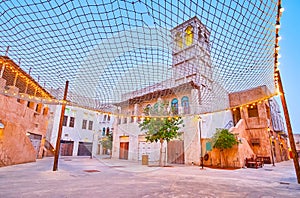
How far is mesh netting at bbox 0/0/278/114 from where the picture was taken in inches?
146

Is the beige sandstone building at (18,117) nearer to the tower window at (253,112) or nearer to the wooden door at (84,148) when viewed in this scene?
the wooden door at (84,148)

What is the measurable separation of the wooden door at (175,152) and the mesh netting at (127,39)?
25.3ft

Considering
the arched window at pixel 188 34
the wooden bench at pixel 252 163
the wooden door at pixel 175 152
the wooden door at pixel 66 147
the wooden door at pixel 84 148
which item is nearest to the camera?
the arched window at pixel 188 34

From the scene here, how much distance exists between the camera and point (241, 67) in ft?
18.0

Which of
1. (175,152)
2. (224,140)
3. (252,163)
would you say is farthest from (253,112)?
(175,152)

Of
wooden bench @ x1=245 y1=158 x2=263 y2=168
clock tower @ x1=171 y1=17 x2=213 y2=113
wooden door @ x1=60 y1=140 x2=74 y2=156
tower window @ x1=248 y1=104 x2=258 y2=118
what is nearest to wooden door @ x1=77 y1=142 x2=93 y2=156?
wooden door @ x1=60 y1=140 x2=74 y2=156

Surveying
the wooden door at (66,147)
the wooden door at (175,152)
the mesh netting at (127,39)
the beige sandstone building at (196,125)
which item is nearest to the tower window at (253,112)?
the beige sandstone building at (196,125)

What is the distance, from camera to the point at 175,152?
533 inches

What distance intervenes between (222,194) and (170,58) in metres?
4.25

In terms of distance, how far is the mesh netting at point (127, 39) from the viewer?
3713 millimetres

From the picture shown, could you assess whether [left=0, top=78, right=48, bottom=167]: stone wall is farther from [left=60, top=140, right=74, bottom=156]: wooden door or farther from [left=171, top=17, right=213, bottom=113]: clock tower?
[left=171, top=17, right=213, bottom=113]: clock tower

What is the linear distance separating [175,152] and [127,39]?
432 inches

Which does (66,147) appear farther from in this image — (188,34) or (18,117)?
(188,34)

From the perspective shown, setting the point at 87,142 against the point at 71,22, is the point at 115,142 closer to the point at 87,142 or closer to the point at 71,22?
the point at 87,142
